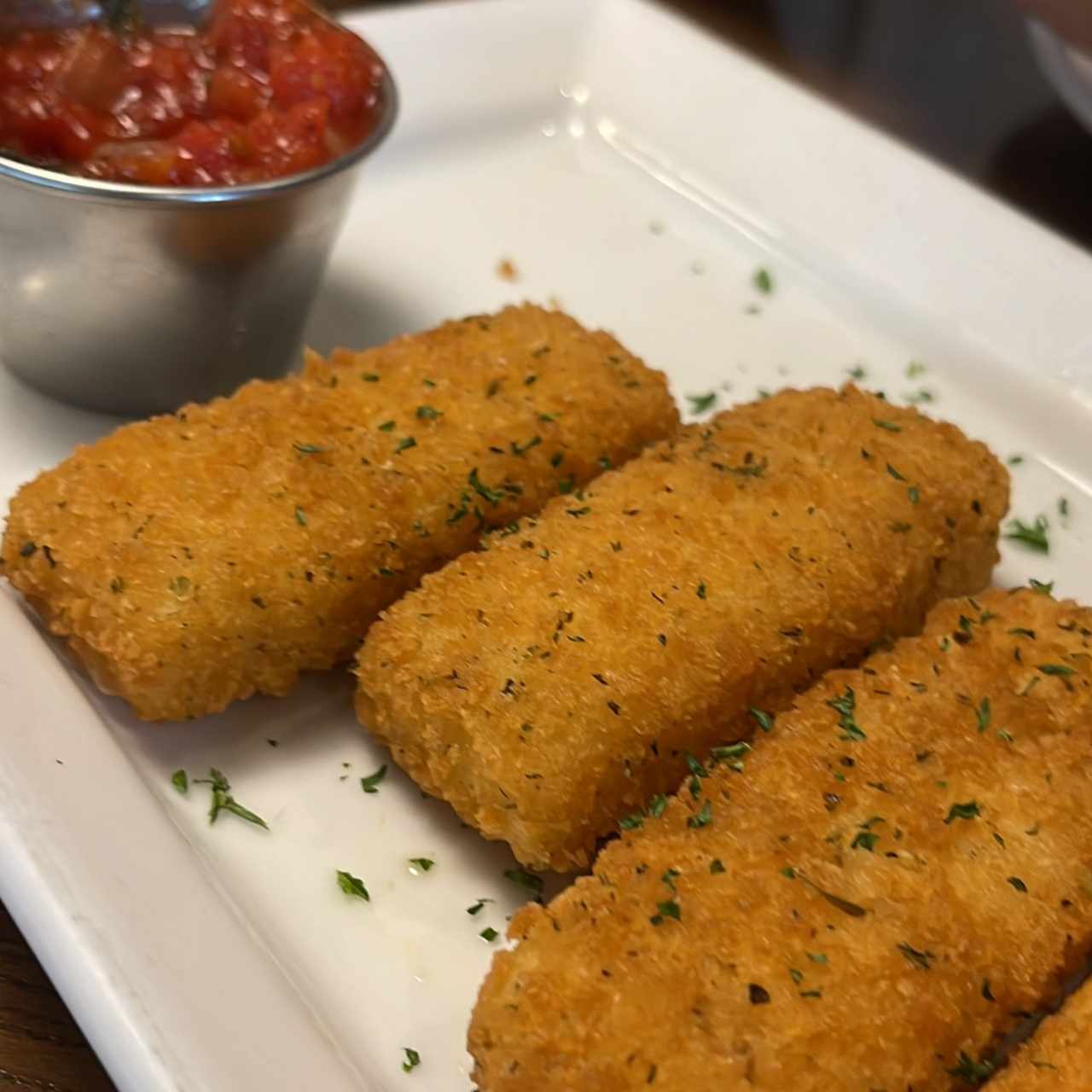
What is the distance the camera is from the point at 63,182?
2.62 m

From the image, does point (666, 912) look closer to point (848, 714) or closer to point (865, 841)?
point (865, 841)

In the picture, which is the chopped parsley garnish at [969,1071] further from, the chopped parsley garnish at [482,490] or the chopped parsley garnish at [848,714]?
the chopped parsley garnish at [482,490]

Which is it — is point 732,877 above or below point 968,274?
below

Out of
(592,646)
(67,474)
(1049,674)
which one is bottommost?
(67,474)

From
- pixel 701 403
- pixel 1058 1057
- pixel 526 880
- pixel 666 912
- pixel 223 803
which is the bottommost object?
pixel 223 803

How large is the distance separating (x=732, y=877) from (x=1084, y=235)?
338 cm

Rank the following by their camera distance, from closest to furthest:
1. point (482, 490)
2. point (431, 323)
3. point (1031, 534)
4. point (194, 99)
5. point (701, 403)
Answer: point (482, 490)
point (194, 99)
point (1031, 534)
point (701, 403)
point (431, 323)

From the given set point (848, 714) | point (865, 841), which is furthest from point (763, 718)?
point (865, 841)

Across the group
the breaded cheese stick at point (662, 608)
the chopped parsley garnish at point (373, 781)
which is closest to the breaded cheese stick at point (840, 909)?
the breaded cheese stick at point (662, 608)

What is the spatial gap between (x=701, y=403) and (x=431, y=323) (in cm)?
78

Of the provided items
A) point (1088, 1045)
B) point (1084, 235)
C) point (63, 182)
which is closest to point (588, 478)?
point (63, 182)

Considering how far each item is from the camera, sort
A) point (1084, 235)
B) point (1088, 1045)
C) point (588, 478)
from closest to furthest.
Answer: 1. point (1088, 1045)
2. point (588, 478)
3. point (1084, 235)

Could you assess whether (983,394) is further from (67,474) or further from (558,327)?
(67,474)

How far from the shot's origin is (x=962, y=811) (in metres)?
2.10
